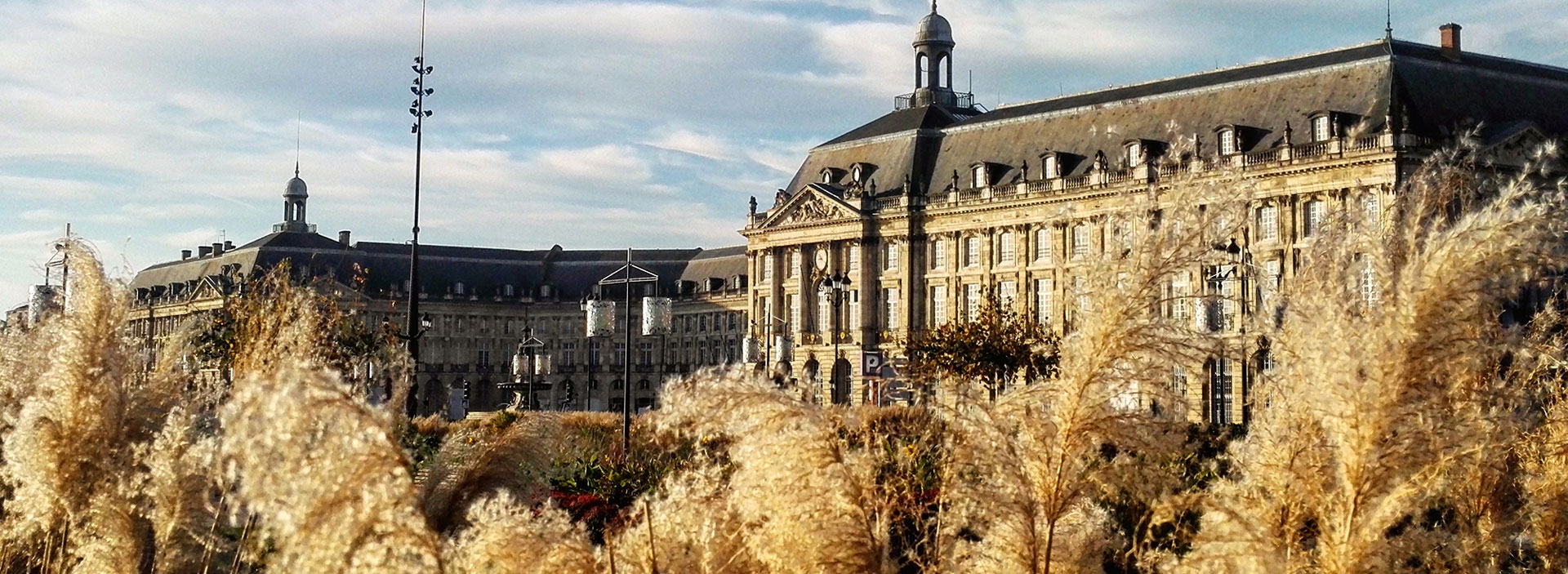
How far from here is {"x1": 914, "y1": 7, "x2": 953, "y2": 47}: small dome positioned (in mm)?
88562

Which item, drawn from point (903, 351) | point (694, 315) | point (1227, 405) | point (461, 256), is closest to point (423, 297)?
point (461, 256)

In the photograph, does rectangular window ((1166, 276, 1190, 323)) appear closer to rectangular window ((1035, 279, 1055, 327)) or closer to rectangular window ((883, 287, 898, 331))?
rectangular window ((1035, 279, 1055, 327))

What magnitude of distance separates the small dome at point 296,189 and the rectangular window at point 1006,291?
222ft

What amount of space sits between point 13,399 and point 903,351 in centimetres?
6469

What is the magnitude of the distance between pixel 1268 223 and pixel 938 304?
65.6 ft

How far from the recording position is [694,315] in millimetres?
117938

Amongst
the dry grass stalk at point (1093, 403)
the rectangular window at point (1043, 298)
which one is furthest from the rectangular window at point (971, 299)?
the dry grass stalk at point (1093, 403)

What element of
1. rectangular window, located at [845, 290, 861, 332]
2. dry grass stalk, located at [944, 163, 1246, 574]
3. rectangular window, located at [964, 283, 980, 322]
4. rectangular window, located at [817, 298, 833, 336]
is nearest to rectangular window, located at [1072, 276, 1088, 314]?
dry grass stalk, located at [944, 163, 1246, 574]

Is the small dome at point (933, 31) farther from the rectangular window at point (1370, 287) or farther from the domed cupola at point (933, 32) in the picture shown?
the rectangular window at point (1370, 287)

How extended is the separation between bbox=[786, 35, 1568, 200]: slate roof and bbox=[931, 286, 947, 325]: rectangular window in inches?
191

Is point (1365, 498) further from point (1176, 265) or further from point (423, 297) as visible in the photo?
point (423, 297)

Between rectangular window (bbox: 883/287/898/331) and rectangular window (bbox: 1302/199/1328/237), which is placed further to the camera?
rectangular window (bbox: 883/287/898/331)

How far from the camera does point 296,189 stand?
417 feet

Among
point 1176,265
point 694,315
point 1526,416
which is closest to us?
point 1176,265
